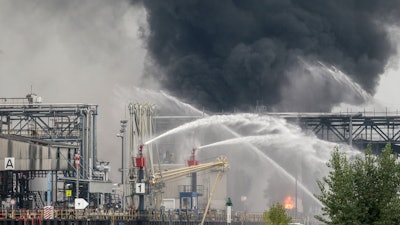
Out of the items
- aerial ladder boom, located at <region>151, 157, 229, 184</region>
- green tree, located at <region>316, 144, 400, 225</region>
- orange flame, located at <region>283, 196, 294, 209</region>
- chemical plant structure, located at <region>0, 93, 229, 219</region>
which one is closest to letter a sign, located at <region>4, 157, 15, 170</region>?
chemical plant structure, located at <region>0, 93, 229, 219</region>

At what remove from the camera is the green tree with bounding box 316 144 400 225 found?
77750 mm

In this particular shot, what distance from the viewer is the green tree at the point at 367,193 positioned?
255 feet

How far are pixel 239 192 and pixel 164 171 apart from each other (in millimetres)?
21892

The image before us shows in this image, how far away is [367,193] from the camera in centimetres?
7850

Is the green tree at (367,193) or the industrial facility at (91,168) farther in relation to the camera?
the industrial facility at (91,168)

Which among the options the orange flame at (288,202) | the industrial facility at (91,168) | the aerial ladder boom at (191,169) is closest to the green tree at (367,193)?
the industrial facility at (91,168)

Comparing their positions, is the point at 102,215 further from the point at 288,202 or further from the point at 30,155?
the point at 288,202

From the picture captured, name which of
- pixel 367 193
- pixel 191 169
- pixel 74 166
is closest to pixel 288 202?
pixel 191 169

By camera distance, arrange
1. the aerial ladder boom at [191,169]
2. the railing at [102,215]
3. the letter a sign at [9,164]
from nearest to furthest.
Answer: the railing at [102,215] → the letter a sign at [9,164] → the aerial ladder boom at [191,169]

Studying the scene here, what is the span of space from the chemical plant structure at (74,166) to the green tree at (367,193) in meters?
65.8

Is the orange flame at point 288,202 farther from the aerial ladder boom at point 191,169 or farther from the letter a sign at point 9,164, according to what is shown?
the letter a sign at point 9,164

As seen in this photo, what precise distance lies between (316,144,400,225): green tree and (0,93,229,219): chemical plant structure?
65778 mm

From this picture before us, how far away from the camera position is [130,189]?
520ft

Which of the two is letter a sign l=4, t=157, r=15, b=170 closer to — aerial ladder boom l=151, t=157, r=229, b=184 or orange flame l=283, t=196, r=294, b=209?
aerial ladder boom l=151, t=157, r=229, b=184
